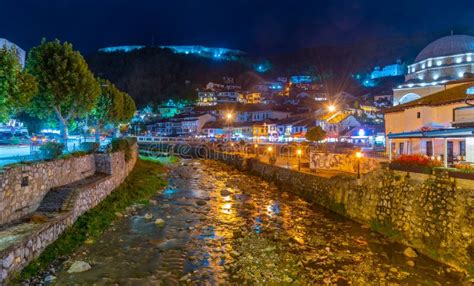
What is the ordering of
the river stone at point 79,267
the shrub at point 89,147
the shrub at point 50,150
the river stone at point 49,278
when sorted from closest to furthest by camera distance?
the river stone at point 49,278 → the river stone at point 79,267 → the shrub at point 50,150 → the shrub at point 89,147

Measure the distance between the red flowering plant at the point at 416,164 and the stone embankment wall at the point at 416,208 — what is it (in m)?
0.28

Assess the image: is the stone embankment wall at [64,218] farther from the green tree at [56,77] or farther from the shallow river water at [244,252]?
the green tree at [56,77]

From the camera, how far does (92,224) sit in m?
15.4

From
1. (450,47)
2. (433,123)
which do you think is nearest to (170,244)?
(433,123)

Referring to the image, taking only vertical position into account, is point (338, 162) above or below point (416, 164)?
below

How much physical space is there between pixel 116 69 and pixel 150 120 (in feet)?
132

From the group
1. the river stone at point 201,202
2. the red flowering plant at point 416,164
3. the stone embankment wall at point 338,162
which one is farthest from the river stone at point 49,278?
the stone embankment wall at point 338,162

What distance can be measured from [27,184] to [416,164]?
50.6 feet

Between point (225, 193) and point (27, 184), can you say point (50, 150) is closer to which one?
point (27, 184)

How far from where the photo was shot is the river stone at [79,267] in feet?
36.9

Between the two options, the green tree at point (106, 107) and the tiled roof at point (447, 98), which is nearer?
the tiled roof at point (447, 98)

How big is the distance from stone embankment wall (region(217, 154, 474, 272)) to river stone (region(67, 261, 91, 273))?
1218cm

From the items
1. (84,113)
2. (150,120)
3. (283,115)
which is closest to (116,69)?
(150,120)

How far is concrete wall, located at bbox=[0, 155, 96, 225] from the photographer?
11.3 metres
